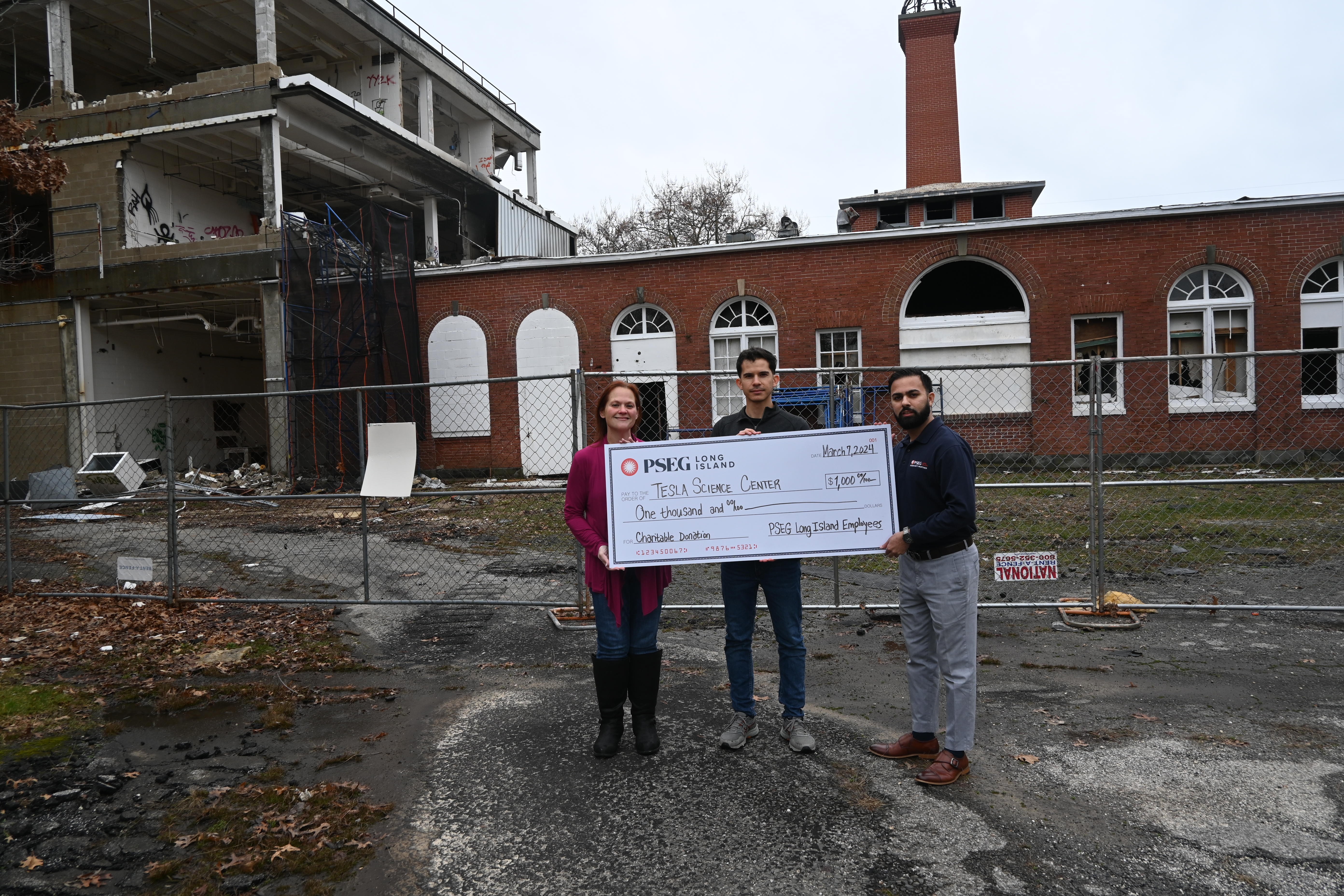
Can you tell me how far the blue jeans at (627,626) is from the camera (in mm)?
4004

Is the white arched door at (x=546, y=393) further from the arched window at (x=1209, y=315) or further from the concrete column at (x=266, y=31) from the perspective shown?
the arched window at (x=1209, y=315)

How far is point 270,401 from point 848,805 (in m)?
18.0

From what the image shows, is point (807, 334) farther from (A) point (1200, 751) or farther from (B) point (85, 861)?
(B) point (85, 861)

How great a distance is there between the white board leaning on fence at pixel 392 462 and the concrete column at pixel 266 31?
17.1 meters

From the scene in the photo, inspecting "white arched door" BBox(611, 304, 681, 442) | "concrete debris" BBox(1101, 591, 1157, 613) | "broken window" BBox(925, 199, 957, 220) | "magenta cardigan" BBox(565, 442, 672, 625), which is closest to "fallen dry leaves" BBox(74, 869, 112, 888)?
"magenta cardigan" BBox(565, 442, 672, 625)

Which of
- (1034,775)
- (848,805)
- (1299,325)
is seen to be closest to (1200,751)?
(1034,775)

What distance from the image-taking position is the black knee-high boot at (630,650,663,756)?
4047 mm

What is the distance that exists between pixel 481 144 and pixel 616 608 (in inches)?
1164

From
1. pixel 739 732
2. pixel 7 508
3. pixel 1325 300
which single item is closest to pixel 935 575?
pixel 739 732

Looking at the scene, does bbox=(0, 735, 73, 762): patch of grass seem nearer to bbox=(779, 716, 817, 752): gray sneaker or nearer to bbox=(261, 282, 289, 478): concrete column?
bbox=(779, 716, 817, 752): gray sneaker

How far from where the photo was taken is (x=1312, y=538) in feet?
29.1

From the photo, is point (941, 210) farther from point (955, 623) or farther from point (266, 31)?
point (955, 623)

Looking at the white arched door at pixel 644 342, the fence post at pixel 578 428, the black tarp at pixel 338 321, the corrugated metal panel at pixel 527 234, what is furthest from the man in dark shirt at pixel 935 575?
the corrugated metal panel at pixel 527 234

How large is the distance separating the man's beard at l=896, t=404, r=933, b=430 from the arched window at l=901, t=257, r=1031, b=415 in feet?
45.2
